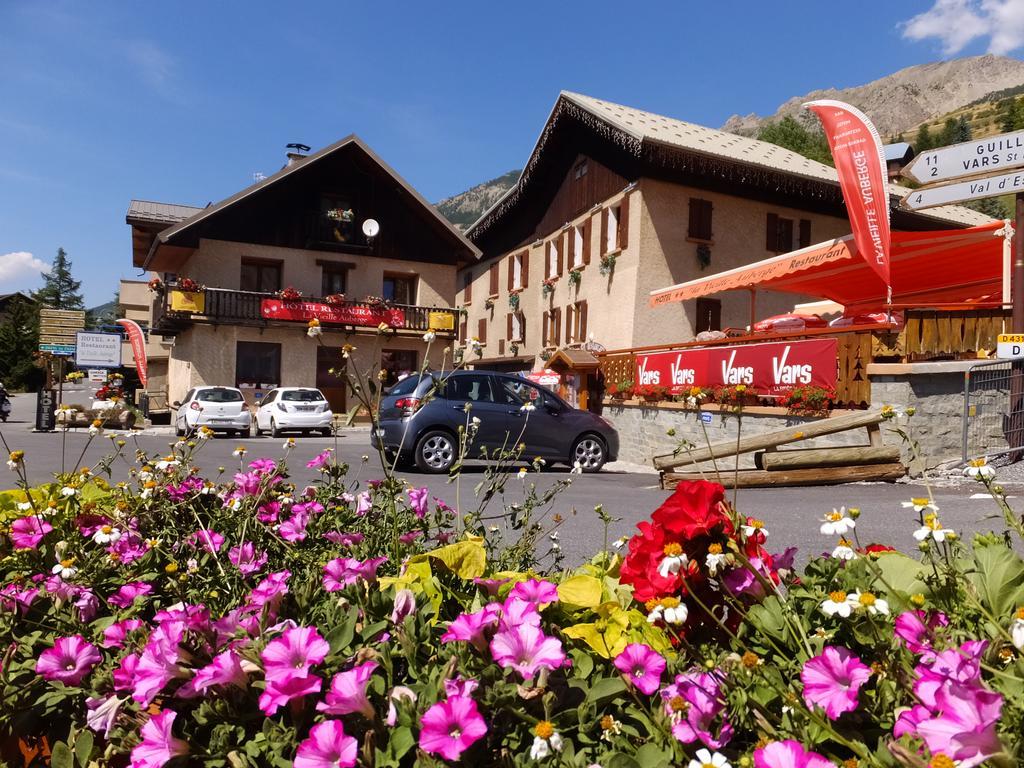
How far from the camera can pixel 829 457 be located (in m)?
8.87

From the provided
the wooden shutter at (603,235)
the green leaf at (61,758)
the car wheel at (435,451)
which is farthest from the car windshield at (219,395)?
the green leaf at (61,758)

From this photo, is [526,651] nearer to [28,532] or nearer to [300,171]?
[28,532]

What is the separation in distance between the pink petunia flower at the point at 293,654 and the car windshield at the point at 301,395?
70.6ft

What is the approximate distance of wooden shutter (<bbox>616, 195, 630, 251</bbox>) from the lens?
71.8 ft

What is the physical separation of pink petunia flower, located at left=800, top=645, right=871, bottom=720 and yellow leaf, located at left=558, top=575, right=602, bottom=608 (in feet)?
1.51

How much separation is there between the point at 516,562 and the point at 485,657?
113 cm

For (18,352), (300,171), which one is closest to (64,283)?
(18,352)

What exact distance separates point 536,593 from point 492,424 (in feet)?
32.5

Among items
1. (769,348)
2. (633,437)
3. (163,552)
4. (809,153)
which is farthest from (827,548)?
(809,153)

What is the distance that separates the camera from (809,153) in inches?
1831

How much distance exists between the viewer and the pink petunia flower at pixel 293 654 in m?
1.07

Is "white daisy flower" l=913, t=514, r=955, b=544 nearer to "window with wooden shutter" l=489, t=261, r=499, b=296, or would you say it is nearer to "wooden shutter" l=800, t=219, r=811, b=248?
"wooden shutter" l=800, t=219, r=811, b=248

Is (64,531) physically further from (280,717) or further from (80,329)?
(80,329)

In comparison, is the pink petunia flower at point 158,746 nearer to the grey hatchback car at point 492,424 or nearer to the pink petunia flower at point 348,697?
the pink petunia flower at point 348,697
